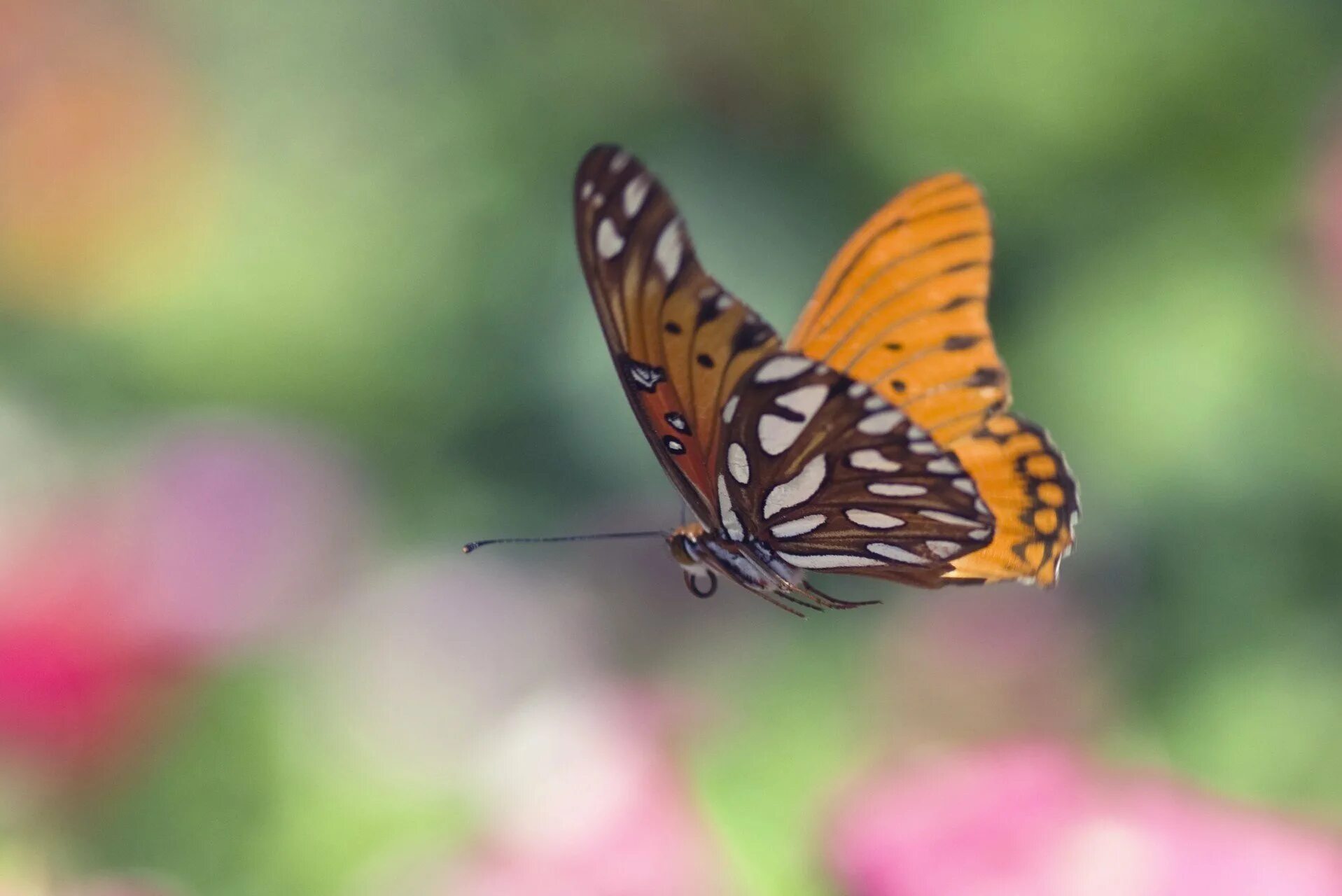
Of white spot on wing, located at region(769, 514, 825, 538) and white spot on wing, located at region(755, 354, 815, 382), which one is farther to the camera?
white spot on wing, located at region(769, 514, 825, 538)

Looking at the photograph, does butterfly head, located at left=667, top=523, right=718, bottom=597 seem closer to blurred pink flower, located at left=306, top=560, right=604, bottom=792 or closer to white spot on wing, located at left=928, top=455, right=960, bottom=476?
white spot on wing, located at left=928, top=455, right=960, bottom=476

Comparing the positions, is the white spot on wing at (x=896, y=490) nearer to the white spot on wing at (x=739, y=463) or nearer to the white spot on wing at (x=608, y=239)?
the white spot on wing at (x=739, y=463)

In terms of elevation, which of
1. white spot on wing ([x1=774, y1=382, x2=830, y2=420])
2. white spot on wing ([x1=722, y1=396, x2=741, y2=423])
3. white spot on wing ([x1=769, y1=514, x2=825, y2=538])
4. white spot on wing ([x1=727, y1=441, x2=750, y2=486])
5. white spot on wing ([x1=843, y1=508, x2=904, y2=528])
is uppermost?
white spot on wing ([x1=774, y1=382, x2=830, y2=420])

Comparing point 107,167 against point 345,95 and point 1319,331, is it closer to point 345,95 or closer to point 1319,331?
point 345,95

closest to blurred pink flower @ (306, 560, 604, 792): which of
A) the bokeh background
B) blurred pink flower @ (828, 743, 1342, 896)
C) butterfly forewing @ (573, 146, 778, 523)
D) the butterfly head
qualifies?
the bokeh background

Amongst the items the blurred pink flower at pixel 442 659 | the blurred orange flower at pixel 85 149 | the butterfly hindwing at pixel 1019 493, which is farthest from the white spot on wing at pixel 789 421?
the blurred orange flower at pixel 85 149

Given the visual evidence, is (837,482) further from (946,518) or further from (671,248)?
(671,248)

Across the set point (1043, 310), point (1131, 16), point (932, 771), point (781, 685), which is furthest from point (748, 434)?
point (1131, 16)

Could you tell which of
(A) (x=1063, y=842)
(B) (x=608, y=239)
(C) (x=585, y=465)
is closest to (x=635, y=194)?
(B) (x=608, y=239)
